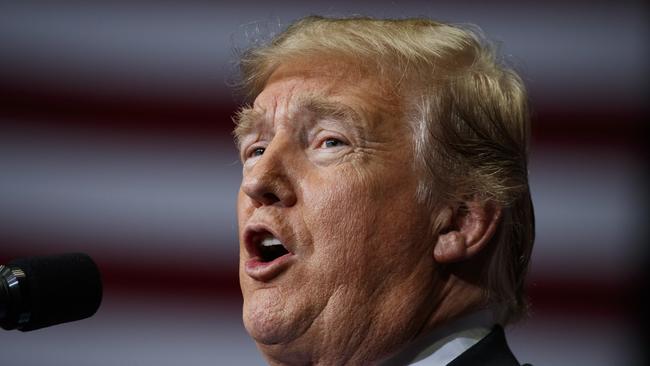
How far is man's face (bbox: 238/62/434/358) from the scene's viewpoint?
4.86 feet

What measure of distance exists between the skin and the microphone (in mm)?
315

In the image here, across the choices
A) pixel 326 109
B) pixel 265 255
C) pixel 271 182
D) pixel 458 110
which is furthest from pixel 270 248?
pixel 458 110

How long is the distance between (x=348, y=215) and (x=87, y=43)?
145cm

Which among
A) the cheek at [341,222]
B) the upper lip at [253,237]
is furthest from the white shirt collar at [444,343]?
the upper lip at [253,237]

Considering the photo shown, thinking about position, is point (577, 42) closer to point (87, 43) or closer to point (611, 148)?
point (611, 148)

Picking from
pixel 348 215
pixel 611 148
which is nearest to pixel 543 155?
pixel 611 148

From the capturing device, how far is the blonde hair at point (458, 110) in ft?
5.13

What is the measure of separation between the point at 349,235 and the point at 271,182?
143 mm

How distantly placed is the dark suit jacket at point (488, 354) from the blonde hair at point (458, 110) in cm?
7

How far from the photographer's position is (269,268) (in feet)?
4.89

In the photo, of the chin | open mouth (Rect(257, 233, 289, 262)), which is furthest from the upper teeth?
the chin

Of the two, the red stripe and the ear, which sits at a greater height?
the ear

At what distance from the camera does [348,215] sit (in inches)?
58.6

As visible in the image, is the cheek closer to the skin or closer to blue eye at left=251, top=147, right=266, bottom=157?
the skin
